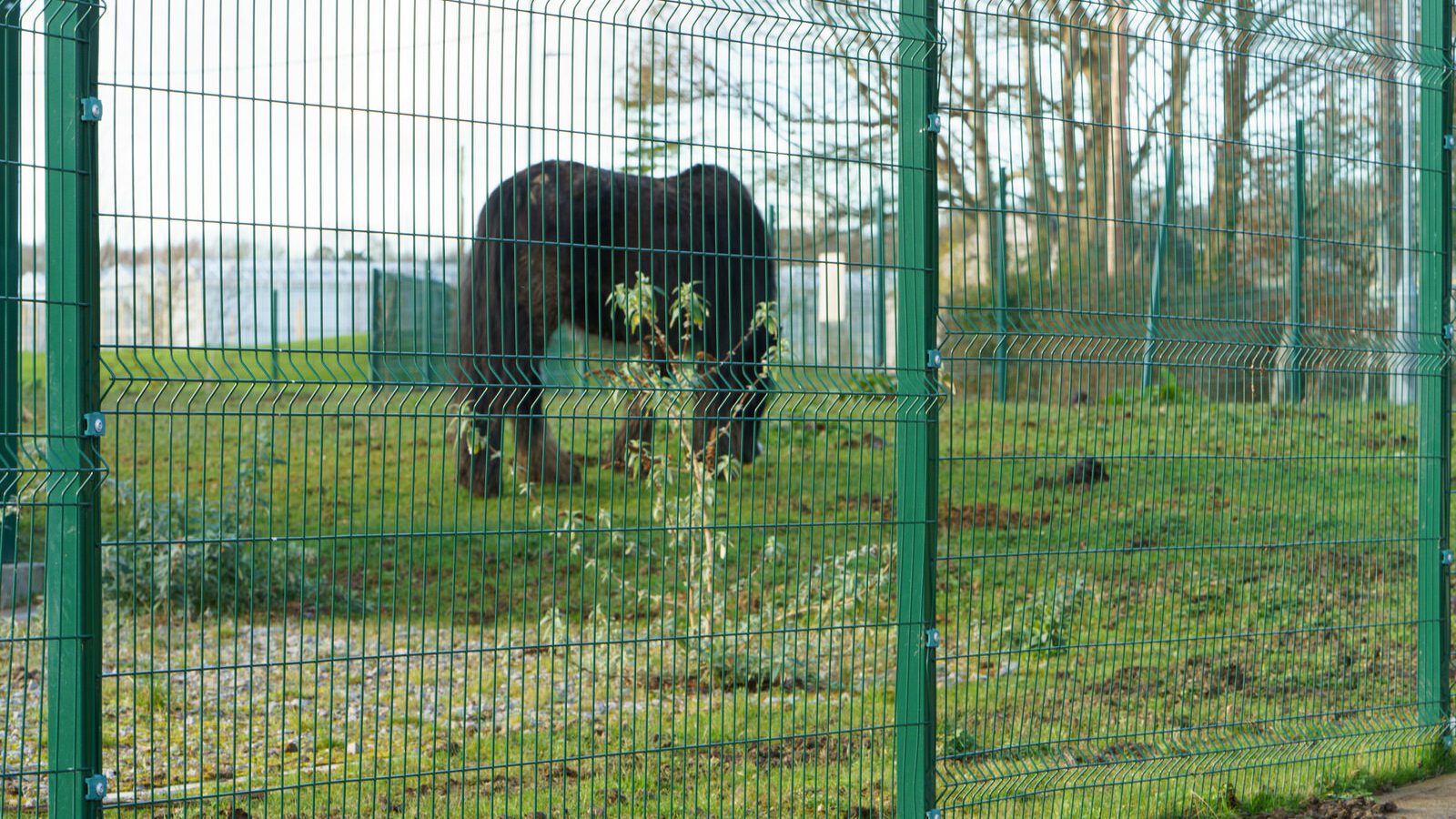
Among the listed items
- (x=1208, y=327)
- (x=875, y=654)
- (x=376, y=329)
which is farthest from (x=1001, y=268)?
(x=376, y=329)

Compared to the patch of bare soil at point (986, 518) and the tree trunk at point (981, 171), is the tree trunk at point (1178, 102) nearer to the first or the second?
the tree trunk at point (981, 171)

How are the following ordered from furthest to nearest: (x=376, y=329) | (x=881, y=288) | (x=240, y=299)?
(x=881, y=288) < (x=376, y=329) < (x=240, y=299)

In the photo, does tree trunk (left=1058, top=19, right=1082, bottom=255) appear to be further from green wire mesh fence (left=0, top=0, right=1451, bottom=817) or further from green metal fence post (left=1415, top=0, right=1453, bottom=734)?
green metal fence post (left=1415, top=0, right=1453, bottom=734)

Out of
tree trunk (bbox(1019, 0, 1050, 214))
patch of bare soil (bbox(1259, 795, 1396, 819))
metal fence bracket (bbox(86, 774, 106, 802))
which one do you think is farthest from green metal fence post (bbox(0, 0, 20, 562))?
patch of bare soil (bbox(1259, 795, 1396, 819))

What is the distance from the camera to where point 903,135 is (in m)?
4.44

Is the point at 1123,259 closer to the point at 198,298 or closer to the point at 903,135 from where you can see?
the point at 903,135

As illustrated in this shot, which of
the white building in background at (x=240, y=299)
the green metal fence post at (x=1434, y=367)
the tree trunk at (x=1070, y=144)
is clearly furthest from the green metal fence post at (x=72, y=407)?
the green metal fence post at (x=1434, y=367)

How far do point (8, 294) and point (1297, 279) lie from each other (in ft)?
14.5

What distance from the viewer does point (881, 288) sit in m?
4.47

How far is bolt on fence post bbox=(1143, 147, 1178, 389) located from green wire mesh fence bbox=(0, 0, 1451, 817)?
2cm

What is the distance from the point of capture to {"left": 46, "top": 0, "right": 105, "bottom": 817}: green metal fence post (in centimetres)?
342

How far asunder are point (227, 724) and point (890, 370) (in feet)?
10.7

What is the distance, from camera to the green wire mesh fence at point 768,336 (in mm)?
3553

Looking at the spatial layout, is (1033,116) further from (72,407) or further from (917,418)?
(72,407)
